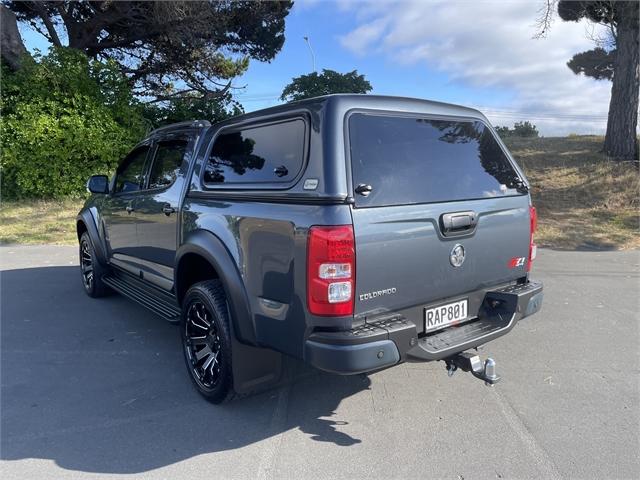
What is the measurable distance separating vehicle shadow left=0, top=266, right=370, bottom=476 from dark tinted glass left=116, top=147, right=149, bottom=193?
1438 millimetres

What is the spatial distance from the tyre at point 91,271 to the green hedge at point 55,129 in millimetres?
7169

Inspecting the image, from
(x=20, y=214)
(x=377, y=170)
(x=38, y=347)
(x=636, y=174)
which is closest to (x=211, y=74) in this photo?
(x=20, y=214)

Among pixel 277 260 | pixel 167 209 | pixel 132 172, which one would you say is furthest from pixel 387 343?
pixel 132 172

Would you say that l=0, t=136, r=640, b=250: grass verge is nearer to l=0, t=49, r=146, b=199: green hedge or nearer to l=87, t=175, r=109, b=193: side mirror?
l=0, t=49, r=146, b=199: green hedge

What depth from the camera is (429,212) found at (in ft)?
9.54

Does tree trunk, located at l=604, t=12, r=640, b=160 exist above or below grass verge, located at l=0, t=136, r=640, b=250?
above

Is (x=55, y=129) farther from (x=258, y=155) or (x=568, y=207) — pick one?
(x=568, y=207)

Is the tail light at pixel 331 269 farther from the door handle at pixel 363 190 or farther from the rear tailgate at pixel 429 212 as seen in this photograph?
the door handle at pixel 363 190

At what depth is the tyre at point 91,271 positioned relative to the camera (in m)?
5.74

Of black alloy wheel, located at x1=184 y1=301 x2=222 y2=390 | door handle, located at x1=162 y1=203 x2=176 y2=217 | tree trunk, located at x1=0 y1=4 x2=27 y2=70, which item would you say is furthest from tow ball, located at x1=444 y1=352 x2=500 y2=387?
tree trunk, located at x1=0 y1=4 x2=27 y2=70

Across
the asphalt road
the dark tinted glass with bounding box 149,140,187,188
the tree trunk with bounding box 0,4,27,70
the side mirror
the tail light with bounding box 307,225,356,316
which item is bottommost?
the asphalt road

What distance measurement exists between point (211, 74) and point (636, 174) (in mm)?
15028

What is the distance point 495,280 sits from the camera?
3.37m

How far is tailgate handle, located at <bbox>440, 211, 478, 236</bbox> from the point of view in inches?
116
